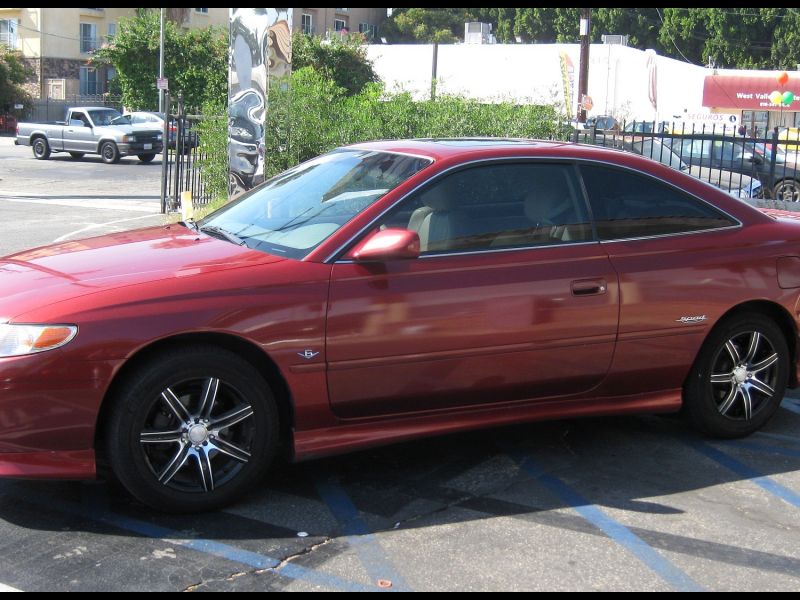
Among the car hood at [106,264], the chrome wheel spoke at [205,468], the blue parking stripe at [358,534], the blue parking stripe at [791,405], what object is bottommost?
the blue parking stripe at [358,534]

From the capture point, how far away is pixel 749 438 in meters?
5.78

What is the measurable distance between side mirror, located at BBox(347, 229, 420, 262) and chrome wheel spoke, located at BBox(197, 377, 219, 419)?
86cm

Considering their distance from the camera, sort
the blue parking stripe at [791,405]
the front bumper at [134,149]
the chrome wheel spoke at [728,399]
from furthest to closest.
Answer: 1. the front bumper at [134,149]
2. the blue parking stripe at [791,405]
3. the chrome wheel spoke at [728,399]

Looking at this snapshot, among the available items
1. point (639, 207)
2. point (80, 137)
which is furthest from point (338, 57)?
point (639, 207)

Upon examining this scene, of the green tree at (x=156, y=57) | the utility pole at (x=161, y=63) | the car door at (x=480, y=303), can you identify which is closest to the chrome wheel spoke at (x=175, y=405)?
the car door at (x=480, y=303)

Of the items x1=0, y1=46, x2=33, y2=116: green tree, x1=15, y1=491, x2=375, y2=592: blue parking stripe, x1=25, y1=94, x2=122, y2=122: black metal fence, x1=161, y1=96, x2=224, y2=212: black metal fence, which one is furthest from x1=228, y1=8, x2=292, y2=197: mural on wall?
x1=0, y1=46, x2=33, y2=116: green tree

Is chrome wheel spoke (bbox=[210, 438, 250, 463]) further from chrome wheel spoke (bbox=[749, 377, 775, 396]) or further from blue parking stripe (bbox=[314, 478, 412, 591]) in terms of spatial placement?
chrome wheel spoke (bbox=[749, 377, 775, 396])

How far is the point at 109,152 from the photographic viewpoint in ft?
103

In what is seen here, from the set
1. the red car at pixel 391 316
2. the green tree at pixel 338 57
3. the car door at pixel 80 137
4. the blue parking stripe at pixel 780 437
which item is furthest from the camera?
the green tree at pixel 338 57

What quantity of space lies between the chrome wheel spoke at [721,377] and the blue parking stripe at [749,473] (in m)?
0.38

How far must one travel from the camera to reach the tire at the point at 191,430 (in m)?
4.17

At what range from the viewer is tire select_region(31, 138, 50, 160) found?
106 ft

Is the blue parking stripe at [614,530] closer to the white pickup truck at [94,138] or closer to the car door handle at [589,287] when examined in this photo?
the car door handle at [589,287]

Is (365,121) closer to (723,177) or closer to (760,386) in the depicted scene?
(723,177)
